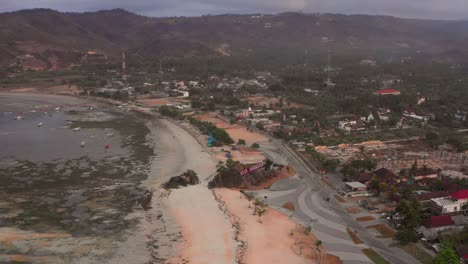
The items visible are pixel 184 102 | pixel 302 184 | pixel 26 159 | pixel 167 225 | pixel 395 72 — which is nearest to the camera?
pixel 167 225

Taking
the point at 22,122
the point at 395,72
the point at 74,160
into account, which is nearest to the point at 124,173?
the point at 74,160

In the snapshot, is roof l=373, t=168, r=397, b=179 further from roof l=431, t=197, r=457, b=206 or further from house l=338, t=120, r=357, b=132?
house l=338, t=120, r=357, b=132

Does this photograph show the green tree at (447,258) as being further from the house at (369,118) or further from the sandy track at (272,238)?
the house at (369,118)

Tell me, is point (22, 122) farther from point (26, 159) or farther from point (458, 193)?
point (458, 193)

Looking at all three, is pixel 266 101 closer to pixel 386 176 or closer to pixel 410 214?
pixel 386 176

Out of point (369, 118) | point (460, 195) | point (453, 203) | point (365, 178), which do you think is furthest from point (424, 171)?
point (369, 118)

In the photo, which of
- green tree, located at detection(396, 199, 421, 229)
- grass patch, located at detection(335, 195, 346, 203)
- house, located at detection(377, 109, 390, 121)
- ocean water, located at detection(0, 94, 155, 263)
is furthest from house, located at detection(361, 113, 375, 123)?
green tree, located at detection(396, 199, 421, 229)

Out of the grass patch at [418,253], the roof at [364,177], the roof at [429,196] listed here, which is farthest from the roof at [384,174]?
the grass patch at [418,253]
